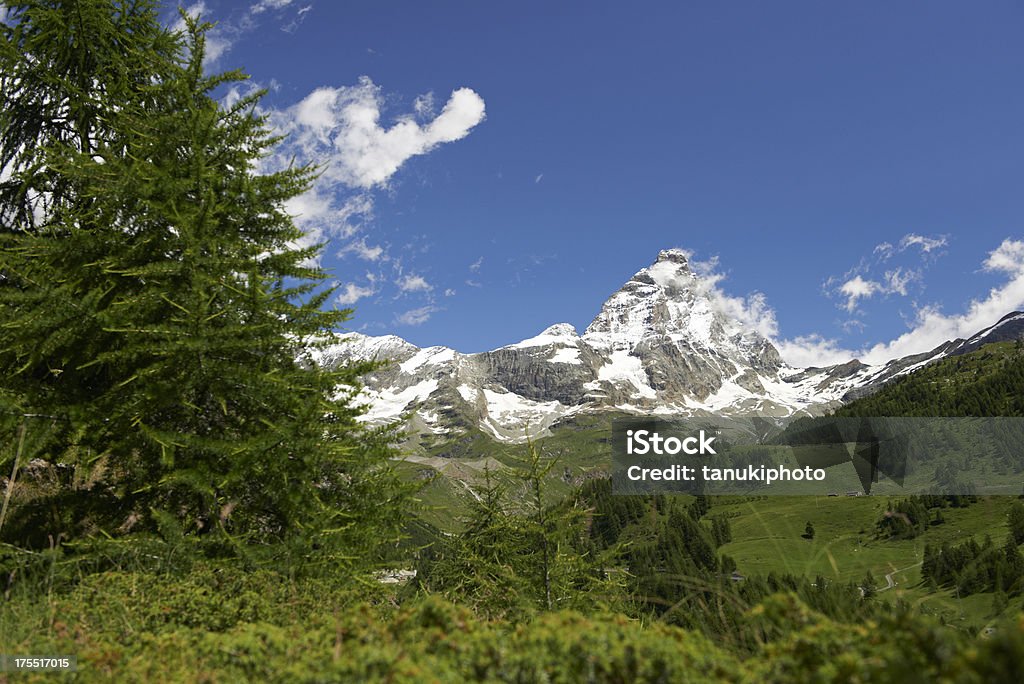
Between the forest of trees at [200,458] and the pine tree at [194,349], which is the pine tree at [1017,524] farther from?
the pine tree at [194,349]

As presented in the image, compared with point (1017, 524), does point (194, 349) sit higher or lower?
higher

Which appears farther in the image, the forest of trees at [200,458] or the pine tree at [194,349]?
the pine tree at [194,349]

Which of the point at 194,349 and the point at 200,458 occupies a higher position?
the point at 194,349

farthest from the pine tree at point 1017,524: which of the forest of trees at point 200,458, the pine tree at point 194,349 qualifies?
the pine tree at point 194,349

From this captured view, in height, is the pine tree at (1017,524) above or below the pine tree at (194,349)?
below

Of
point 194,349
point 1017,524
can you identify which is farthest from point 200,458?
point 1017,524

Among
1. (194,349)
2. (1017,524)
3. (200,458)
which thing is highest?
(194,349)

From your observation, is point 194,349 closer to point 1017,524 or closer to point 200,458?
point 200,458

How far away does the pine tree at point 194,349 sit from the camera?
890 centimetres

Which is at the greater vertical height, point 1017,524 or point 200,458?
point 200,458

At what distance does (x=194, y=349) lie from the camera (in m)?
8.72

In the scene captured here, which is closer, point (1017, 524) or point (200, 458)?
point (200, 458)

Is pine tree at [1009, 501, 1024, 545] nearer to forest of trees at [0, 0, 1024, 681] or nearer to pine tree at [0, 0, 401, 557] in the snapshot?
forest of trees at [0, 0, 1024, 681]

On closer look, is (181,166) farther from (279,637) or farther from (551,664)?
(551,664)
